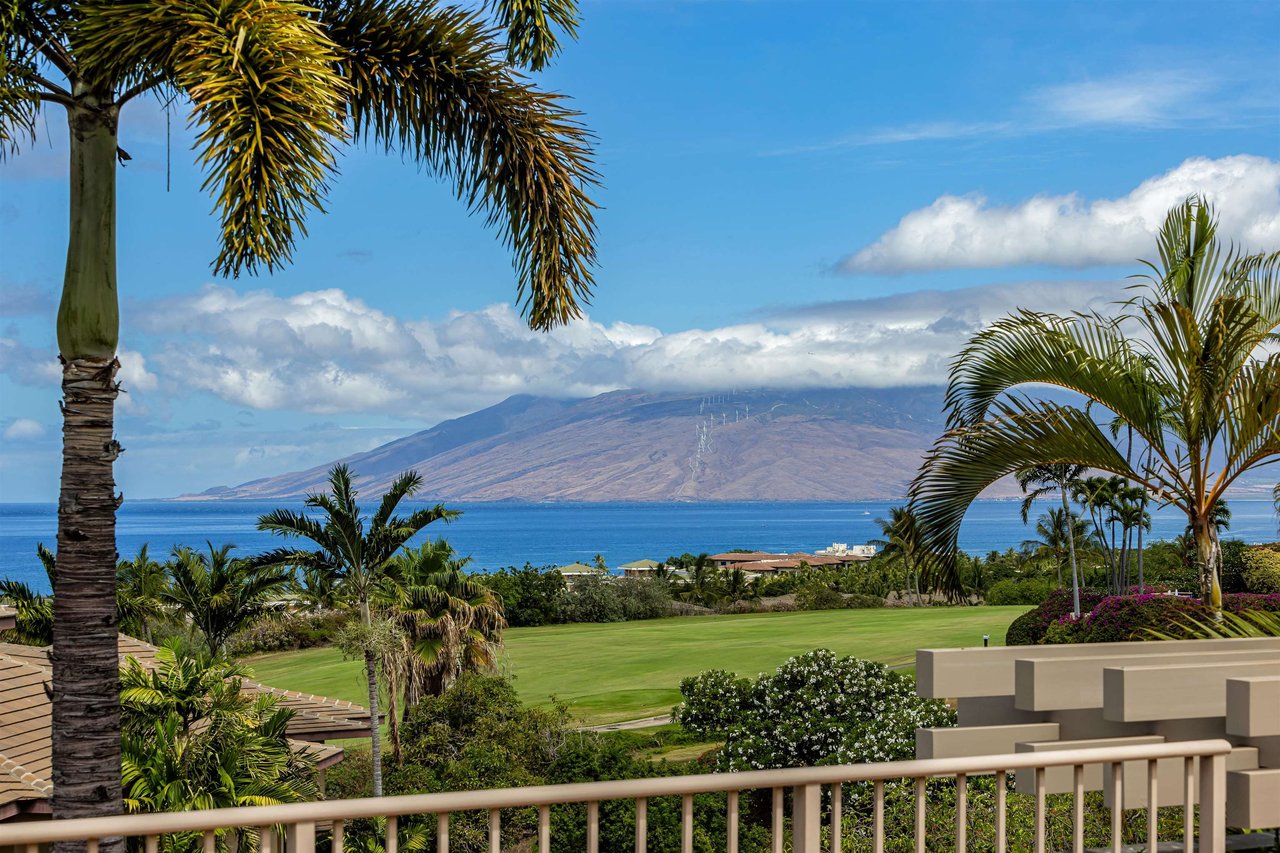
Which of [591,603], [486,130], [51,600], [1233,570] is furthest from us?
[591,603]

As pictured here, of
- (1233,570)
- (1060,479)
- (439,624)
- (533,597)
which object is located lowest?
(533,597)

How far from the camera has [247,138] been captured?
5094 millimetres

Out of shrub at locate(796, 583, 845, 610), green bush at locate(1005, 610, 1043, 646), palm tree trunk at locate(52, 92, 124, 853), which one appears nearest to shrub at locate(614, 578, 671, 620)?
shrub at locate(796, 583, 845, 610)

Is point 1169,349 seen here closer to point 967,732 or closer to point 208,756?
point 967,732

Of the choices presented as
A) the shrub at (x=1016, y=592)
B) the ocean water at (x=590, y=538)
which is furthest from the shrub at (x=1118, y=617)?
the ocean water at (x=590, y=538)

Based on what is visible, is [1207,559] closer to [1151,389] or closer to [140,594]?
[1151,389]

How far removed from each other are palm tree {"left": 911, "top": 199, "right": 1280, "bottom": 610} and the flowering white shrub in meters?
9.58

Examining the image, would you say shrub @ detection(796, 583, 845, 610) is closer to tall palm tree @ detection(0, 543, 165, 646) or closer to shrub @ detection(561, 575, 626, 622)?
shrub @ detection(561, 575, 626, 622)

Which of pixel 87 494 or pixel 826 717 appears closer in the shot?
pixel 87 494

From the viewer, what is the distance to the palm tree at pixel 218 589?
18844mm

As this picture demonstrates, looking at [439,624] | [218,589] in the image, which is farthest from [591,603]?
[218,589]

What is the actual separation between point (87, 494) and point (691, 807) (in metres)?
5.17

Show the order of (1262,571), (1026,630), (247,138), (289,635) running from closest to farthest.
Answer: (247,138)
(1026,630)
(1262,571)
(289,635)

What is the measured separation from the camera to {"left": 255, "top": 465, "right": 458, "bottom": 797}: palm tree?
19156mm
